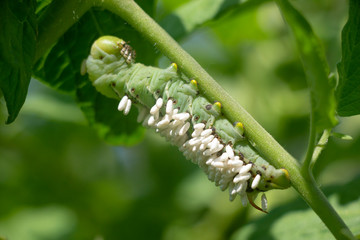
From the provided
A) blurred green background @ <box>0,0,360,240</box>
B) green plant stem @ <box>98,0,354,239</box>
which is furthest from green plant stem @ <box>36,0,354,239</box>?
blurred green background @ <box>0,0,360,240</box>

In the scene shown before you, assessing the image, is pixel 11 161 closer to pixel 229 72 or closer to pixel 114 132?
pixel 114 132

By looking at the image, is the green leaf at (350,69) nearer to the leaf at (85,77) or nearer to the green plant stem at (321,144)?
the green plant stem at (321,144)

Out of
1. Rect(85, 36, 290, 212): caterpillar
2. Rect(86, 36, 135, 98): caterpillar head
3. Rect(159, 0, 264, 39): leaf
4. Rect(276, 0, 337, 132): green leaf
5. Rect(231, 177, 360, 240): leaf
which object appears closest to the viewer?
Rect(276, 0, 337, 132): green leaf

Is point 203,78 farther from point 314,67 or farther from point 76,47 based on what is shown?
point 76,47

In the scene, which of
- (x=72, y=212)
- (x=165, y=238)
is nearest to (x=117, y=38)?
(x=165, y=238)

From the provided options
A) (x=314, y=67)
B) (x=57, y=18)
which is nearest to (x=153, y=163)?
(x=57, y=18)

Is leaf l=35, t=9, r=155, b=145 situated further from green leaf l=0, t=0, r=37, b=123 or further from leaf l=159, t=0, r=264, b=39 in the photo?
green leaf l=0, t=0, r=37, b=123
